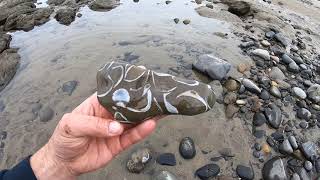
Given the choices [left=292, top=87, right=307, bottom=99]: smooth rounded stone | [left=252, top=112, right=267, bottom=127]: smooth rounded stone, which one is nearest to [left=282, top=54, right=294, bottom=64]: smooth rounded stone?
[left=292, top=87, right=307, bottom=99]: smooth rounded stone

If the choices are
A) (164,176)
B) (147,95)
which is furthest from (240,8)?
(147,95)

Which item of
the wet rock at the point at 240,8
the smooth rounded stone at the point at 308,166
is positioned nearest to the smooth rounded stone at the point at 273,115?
the smooth rounded stone at the point at 308,166

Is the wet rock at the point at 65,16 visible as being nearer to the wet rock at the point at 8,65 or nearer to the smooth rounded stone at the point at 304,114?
the wet rock at the point at 8,65

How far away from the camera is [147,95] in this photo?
105 inches

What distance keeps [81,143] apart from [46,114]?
101 inches

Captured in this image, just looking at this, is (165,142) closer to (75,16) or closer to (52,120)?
(52,120)

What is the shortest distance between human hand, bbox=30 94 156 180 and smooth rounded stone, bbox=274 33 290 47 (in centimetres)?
504

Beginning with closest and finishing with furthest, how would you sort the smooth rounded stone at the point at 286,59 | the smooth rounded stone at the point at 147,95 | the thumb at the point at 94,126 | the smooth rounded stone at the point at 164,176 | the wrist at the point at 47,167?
1. the thumb at the point at 94,126
2. the smooth rounded stone at the point at 147,95
3. the wrist at the point at 47,167
4. the smooth rounded stone at the point at 164,176
5. the smooth rounded stone at the point at 286,59

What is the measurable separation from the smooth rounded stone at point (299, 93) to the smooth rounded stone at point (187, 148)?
75.8 inches

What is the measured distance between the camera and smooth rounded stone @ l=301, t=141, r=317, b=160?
14.4 feet

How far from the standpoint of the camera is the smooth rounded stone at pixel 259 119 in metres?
4.78

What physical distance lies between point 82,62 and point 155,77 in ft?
12.1

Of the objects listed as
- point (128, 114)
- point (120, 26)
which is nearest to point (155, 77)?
point (128, 114)

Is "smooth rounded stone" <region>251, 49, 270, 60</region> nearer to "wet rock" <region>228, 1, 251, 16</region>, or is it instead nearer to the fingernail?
"wet rock" <region>228, 1, 251, 16</region>
